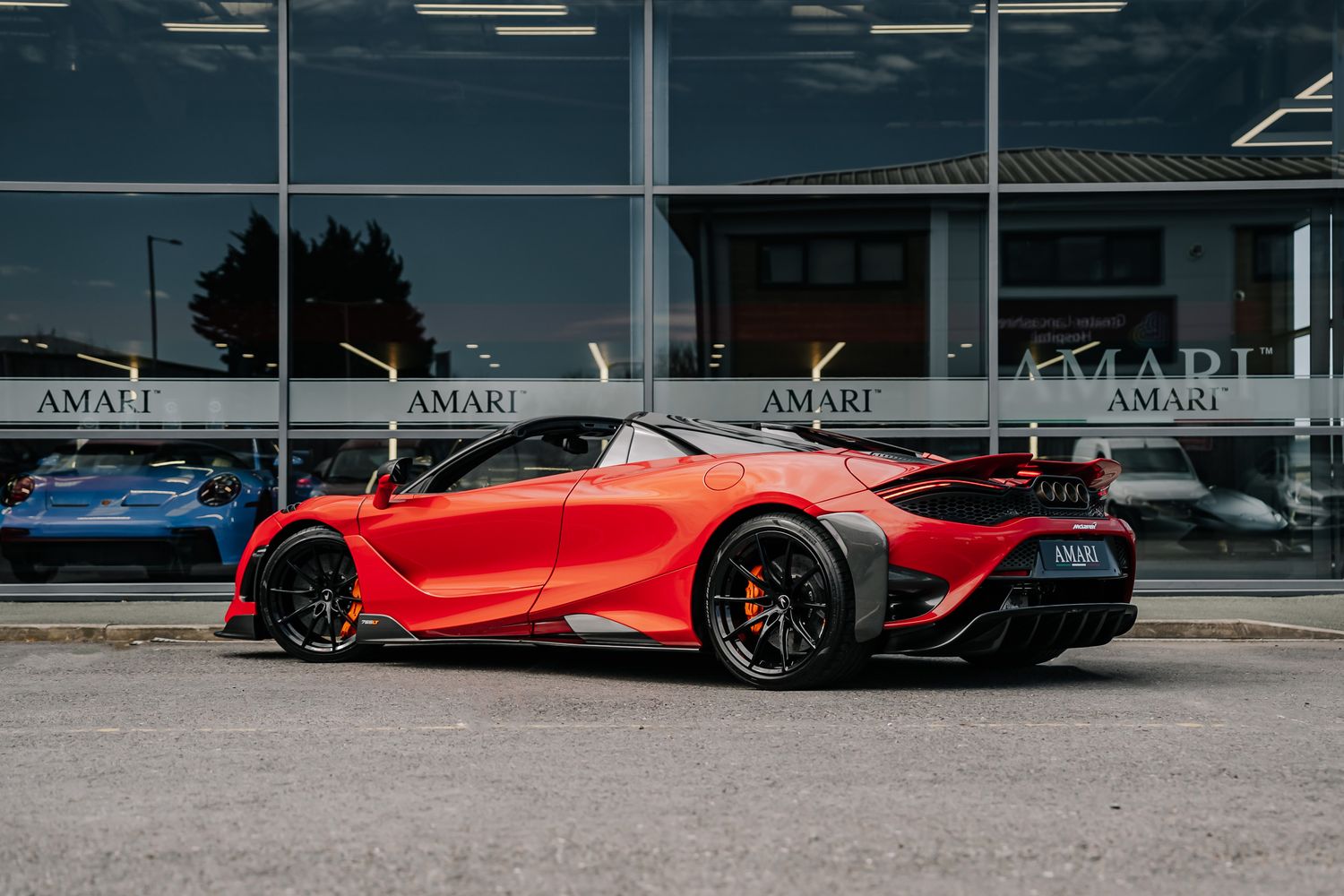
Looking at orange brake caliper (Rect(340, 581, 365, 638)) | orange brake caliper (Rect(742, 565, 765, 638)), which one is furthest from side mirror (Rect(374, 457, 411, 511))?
orange brake caliper (Rect(742, 565, 765, 638))

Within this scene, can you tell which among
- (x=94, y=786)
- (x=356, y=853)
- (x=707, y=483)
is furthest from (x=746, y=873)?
(x=707, y=483)

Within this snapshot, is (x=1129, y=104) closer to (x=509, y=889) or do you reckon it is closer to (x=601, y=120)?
(x=601, y=120)

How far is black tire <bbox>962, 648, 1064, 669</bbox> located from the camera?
23.7 ft

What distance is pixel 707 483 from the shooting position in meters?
6.39

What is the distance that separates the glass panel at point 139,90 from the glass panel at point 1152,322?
6.13 m

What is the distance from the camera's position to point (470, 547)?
23.5 ft

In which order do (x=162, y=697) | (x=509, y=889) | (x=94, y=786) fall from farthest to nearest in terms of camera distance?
(x=162, y=697)
(x=94, y=786)
(x=509, y=889)

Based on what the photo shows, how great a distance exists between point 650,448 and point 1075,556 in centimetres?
197

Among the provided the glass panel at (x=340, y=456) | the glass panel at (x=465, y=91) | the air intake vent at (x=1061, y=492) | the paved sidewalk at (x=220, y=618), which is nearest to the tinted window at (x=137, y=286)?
the glass panel at (x=340, y=456)

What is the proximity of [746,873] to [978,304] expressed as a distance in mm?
8865

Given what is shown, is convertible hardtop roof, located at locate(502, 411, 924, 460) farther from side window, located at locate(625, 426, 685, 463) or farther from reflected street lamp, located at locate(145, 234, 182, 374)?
reflected street lamp, located at locate(145, 234, 182, 374)

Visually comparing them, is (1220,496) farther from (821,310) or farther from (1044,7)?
(1044,7)

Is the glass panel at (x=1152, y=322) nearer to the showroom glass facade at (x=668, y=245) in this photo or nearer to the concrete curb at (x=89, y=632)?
the showroom glass facade at (x=668, y=245)

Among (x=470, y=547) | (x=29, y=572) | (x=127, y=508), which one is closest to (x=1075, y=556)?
Answer: (x=470, y=547)
